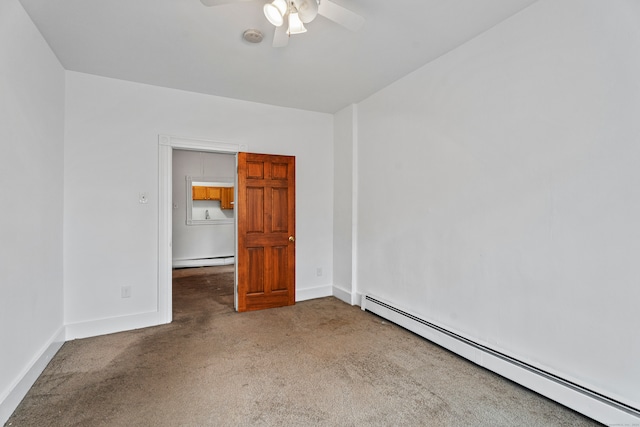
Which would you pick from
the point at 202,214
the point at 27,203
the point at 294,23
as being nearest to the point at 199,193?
the point at 202,214

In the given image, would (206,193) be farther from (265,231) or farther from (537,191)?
(537,191)

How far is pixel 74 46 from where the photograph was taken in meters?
2.72

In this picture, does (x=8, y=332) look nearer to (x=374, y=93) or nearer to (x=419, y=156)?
(x=419, y=156)

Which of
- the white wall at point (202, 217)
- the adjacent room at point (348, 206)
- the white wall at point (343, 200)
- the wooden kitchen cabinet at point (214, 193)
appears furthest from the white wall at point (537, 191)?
the wooden kitchen cabinet at point (214, 193)

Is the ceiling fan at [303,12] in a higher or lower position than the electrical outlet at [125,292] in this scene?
higher

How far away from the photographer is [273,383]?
2.34 meters

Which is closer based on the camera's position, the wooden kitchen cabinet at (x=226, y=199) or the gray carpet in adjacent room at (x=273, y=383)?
the gray carpet in adjacent room at (x=273, y=383)

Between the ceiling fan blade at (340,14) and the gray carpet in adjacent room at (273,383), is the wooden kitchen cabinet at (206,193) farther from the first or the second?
the ceiling fan blade at (340,14)

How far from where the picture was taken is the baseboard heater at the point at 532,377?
1791mm

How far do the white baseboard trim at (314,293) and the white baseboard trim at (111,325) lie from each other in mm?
1840

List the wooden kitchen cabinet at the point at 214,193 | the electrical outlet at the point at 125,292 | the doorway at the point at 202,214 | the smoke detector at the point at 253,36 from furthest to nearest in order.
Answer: the wooden kitchen cabinet at the point at 214,193 < the doorway at the point at 202,214 < the electrical outlet at the point at 125,292 < the smoke detector at the point at 253,36

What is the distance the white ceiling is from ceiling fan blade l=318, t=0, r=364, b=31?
288mm

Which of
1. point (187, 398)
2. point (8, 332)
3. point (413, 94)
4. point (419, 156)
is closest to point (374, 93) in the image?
point (413, 94)

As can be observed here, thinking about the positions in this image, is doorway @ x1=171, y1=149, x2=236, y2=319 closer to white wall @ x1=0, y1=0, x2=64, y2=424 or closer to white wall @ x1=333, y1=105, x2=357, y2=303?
white wall @ x1=333, y1=105, x2=357, y2=303
